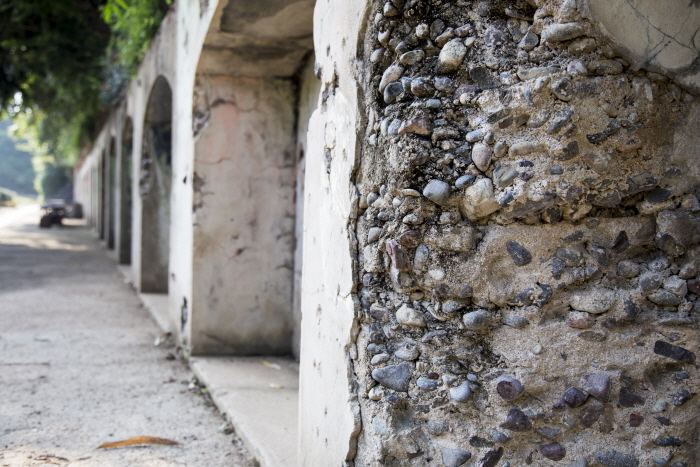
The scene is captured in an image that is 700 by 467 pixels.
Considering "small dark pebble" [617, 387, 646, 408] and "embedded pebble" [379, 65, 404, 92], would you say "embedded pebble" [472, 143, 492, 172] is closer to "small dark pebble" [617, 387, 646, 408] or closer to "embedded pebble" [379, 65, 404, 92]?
"embedded pebble" [379, 65, 404, 92]

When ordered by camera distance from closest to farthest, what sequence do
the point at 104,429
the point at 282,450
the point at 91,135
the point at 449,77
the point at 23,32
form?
the point at 449,77 → the point at 282,450 → the point at 104,429 → the point at 23,32 → the point at 91,135

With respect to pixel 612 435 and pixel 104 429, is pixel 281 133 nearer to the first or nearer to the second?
pixel 104 429

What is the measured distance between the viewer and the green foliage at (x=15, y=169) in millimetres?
47312

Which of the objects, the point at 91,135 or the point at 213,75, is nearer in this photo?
the point at 213,75

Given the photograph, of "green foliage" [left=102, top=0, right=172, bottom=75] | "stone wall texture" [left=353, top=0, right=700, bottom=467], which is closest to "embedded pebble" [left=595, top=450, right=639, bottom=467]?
"stone wall texture" [left=353, top=0, right=700, bottom=467]

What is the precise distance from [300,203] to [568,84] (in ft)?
7.65

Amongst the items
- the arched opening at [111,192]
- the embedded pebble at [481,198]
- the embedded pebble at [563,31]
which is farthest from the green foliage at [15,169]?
the embedded pebble at [563,31]

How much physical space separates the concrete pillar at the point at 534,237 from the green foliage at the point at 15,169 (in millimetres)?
52755

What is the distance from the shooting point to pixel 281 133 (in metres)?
3.40

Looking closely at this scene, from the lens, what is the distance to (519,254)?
4.10 ft

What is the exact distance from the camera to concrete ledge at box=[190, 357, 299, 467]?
2121 millimetres

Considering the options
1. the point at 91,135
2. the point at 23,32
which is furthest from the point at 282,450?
the point at 91,135

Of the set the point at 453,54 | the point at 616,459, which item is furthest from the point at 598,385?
the point at 453,54

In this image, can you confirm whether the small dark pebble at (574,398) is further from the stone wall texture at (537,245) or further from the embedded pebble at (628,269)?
the embedded pebble at (628,269)
